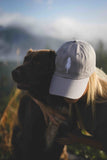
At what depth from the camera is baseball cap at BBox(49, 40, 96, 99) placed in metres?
1.28

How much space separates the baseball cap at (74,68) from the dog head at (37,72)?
0.23 m

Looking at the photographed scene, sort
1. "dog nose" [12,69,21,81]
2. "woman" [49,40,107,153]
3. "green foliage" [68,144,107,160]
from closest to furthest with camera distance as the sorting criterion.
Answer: "woman" [49,40,107,153] → "dog nose" [12,69,21,81] → "green foliage" [68,144,107,160]

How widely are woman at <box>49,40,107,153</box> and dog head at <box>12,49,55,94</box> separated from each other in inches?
7.8

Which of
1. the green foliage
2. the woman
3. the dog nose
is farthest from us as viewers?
the green foliage

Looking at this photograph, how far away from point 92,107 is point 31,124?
774 mm

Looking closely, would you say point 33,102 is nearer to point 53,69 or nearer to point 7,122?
point 53,69

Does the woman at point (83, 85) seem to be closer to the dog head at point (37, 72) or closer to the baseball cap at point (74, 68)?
the baseball cap at point (74, 68)

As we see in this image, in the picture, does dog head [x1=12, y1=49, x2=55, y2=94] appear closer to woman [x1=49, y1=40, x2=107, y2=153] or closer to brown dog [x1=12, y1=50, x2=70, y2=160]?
brown dog [x1=12, y1=50, x2=70, y2=160]

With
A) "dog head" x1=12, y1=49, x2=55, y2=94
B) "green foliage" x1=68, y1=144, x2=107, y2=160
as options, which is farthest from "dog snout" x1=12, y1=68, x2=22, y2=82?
"green foliage" x1=68, y1=144, x2=107, y2=160

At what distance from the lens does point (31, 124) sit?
1.78m

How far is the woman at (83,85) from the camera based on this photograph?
1280mm

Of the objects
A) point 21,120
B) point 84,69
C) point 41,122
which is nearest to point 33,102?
point 41,122

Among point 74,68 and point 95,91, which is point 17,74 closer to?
point 74,68

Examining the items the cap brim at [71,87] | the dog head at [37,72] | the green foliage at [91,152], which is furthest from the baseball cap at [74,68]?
the green foliage at [91,152]
